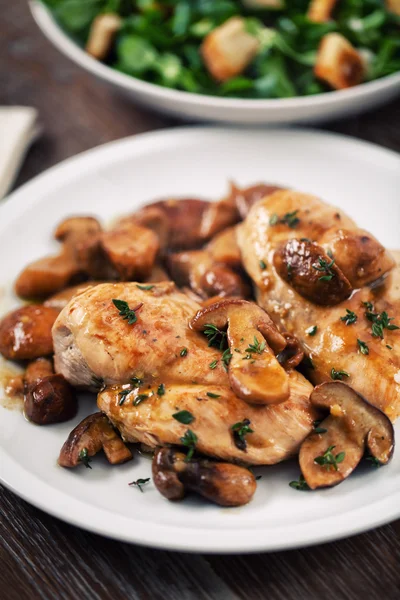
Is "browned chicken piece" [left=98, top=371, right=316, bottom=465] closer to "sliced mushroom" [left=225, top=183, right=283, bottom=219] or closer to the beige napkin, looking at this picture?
"sliced mushroom" [left=225, top=183, right=283, bottom=219]

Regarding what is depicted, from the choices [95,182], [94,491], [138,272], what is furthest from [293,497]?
[95,182]

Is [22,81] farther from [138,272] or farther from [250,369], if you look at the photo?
[250,369]

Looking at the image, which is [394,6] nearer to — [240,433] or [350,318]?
[350,318]

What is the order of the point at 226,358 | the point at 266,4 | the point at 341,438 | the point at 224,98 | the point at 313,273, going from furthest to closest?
the point at 266,4 < the point at 224,98 < the point at 313,273 < the point at 226,358 < the point at 341,438

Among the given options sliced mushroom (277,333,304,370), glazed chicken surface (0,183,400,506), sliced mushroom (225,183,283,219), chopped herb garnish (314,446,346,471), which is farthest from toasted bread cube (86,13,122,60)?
chopped herb garnish (314,446,346,471)

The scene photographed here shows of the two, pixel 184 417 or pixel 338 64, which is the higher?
pixel 338 64

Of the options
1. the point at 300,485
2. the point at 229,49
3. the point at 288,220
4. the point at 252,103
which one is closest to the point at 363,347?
the point at 300,485

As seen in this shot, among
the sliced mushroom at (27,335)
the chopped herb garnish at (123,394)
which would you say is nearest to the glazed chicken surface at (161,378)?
the chopped herb garnish at (123,394)
